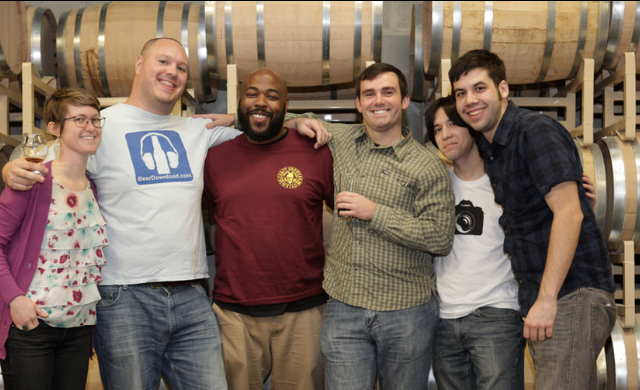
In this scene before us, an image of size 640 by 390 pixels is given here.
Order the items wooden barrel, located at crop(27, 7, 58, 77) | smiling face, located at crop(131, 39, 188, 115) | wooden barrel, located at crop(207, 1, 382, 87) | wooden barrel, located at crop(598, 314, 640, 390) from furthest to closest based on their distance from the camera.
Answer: wooden barrel, located at crop(27, 7, 58, 77)
wooden barrel, located at crop(207, 1, 382, 87)
wooden barrel, located at crop(598, 314, 640, 390)
smiling face, located at crop(131, 39, 188, 115)

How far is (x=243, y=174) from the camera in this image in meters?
2.46

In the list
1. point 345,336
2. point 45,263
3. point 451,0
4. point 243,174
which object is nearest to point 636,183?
point 451,0

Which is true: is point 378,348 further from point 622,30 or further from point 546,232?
point 622,30

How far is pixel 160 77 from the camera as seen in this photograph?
2430 mm

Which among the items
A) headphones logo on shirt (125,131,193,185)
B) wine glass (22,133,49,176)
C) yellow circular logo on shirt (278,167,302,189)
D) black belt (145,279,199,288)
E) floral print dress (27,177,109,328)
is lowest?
black belt (145,279,199,288)

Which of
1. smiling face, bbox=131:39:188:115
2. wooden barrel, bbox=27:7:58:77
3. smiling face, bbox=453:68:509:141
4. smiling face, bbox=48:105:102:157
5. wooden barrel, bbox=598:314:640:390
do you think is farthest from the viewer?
wooden barrel, bbox=27:7:58:77

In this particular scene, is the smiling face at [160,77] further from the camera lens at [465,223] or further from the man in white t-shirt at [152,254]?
the camera lens at [465,223]

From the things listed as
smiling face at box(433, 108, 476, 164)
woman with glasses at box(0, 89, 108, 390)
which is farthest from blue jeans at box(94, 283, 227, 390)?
smiling face at box(433, 108, 476, 164)

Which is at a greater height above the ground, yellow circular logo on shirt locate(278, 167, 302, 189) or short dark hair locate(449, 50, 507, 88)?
short dark hair locate(449, 50, 507, 88)

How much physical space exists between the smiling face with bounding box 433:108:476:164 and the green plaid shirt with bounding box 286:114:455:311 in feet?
0.32

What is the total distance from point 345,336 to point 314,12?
216cm

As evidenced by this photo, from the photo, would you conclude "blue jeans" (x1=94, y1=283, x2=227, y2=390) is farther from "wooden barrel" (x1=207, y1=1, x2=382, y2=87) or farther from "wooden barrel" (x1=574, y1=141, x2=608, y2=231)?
"wooden barrel" (x1=574, y1=141, x2=608, y2=231)

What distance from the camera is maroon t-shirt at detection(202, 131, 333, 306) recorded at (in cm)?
237

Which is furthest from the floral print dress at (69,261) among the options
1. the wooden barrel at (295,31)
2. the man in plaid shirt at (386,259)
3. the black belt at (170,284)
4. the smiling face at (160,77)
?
the wooden barrel at (295,31)
